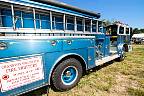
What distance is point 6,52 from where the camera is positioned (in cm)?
354

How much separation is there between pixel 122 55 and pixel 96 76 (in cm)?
387

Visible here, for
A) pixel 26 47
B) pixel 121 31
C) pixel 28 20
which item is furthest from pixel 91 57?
pixel 121 31

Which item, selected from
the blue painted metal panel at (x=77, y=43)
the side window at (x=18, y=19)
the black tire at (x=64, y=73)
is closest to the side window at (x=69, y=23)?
the blue painted metal panel at (x=77, y=43)

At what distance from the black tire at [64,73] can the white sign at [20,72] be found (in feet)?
1.94

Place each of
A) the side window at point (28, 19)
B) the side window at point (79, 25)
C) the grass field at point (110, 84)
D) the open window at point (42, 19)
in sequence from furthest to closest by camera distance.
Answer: the side window at point (79, 25) < the grass field at point (110, 84) < the open window at point (42, 19) < the side window at point (28, 19)

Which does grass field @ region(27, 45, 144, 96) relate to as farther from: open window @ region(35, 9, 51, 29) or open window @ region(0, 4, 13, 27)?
open window @ region(0, 4, 13, 27)

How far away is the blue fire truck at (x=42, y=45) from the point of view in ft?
12.2

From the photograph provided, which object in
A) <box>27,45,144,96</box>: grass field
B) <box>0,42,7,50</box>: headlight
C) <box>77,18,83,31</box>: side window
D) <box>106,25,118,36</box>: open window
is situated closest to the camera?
<box>0,42,7,50</box>: headlight

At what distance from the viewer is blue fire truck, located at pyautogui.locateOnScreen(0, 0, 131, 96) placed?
3.71 meters

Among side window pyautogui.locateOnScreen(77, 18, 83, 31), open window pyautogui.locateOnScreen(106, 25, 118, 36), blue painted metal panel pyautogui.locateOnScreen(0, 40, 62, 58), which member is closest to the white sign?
blue painted metal panel pyautogui.locateOnScreen(0, 40, 62, 58)

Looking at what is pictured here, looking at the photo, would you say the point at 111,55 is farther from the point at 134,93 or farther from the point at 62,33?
the point at 62,33

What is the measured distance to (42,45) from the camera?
4227 mm

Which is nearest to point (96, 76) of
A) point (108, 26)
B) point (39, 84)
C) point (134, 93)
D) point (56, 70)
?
point (134, 93)

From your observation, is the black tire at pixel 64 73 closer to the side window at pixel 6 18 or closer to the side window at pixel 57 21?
the side window at pixel 57 21
